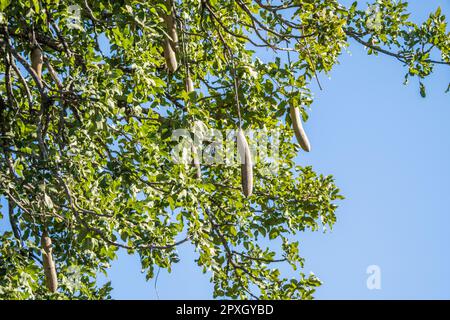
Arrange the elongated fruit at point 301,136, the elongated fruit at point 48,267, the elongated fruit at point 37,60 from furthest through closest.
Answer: the elongated fruit at point 37,60
the elongated fruit at point 48,267
the elongated fruit at point 301,136

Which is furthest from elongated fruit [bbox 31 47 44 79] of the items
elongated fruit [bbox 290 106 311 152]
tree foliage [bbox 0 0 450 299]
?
elongated fruit [bbox 290 106 311 152]

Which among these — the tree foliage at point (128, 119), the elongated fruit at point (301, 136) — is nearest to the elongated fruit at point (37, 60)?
the tree foliage at point (128, 119)

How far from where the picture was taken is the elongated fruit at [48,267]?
4285 millimetres

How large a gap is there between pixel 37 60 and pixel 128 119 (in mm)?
711

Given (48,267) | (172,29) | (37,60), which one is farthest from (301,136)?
(37,60)

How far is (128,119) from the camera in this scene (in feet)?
16.4

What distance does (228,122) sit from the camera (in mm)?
5535

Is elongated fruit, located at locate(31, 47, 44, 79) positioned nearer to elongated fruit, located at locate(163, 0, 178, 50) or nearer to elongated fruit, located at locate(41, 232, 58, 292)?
elongated fruit, located at locate(163, 0, 178, 50)

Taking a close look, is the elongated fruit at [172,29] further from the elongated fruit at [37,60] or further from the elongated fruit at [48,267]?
the elongated fruit at [48,267]

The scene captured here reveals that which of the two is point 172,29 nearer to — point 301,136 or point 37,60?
point 37,60

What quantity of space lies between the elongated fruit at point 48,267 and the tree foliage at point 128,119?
76 millimetres
